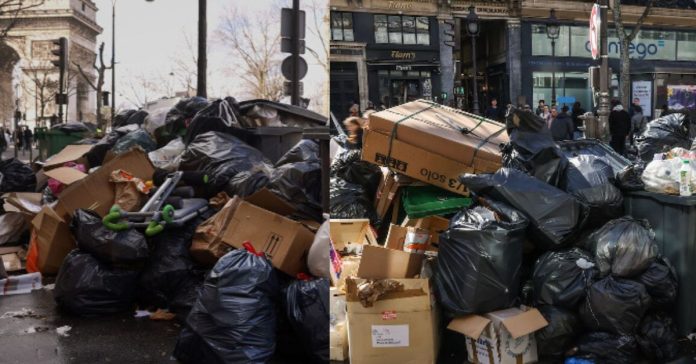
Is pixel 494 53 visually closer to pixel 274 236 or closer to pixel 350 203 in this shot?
pixel 350 203

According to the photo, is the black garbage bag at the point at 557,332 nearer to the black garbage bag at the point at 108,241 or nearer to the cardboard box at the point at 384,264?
the cardboard box at the point at 384,264

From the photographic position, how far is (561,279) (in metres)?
2.44

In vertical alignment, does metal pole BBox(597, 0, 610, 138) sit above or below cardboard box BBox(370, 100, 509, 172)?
above

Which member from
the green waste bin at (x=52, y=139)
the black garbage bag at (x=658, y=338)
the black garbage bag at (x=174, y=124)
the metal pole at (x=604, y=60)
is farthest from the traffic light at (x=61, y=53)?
the black garbage bag at (x=658, y=338)

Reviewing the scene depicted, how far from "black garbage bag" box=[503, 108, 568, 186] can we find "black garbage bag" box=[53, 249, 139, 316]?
2024 mm

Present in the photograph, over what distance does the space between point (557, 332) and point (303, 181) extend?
47.2 inches

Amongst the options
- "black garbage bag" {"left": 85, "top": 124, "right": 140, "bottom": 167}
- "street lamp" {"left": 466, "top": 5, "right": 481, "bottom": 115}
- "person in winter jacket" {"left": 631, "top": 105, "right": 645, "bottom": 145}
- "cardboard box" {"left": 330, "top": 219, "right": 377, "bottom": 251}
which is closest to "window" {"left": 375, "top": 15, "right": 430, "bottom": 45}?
"street lamp" {"left": 466, "top": 5, "right": 481, "bottom": 115}

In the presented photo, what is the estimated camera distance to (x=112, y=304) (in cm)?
337

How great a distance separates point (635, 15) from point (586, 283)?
101cm

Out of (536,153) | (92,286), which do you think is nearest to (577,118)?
(536,153)

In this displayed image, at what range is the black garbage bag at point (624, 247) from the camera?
7.97 feet

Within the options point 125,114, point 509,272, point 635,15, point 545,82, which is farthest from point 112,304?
point 635,15

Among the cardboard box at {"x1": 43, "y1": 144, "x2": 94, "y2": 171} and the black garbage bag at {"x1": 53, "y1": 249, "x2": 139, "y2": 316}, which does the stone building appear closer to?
the cardboard box at {"x1": 43, "y1": 144, "x2": 94, "y2": 171}

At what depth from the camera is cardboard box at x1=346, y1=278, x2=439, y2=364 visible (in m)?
1.59
